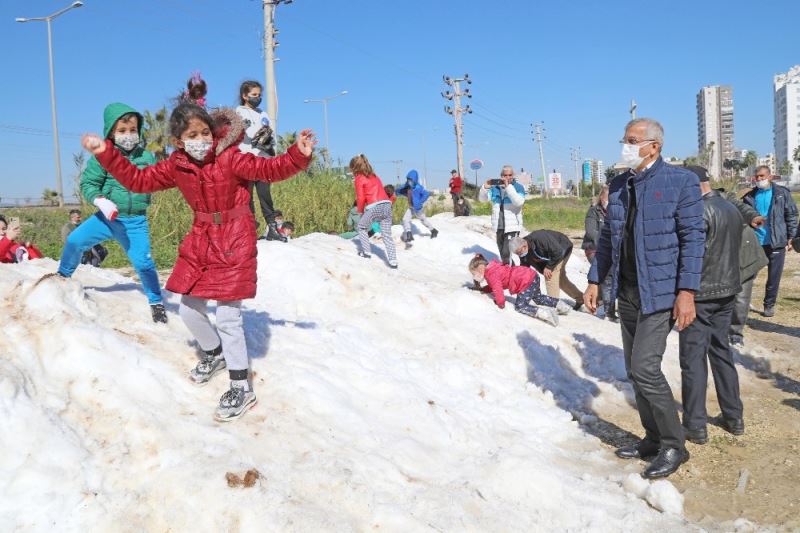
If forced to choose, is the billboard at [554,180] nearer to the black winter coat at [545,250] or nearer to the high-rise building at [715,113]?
the black winter coat at [545,250]

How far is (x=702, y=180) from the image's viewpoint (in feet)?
19.5

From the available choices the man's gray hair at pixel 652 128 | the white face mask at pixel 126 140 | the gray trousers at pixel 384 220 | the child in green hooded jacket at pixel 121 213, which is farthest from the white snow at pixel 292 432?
the gray trousers at pixel 384 220

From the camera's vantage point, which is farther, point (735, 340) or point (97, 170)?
point (735, 340)

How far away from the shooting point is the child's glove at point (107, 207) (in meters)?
4.75

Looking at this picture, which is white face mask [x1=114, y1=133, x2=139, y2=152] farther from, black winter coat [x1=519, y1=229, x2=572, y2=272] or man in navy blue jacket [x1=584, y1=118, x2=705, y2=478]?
black winter coat [x1=519, y1=229, x2=572, y2=272]

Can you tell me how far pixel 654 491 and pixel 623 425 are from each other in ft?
5.08

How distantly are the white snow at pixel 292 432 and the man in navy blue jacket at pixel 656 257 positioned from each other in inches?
20.0

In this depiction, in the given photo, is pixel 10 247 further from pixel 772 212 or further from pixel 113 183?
pixel 772 212

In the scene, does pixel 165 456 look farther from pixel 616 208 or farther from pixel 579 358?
pixel 579 358

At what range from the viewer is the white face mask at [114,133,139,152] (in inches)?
189

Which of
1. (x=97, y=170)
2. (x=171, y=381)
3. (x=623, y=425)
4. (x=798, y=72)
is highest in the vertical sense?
(x=798, y=72)

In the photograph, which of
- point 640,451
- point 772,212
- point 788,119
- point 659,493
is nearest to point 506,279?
point 640,451

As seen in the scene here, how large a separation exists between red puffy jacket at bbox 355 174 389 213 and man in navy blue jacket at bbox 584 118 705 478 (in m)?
5.94

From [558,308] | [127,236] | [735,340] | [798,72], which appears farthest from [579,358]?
[798,72]
